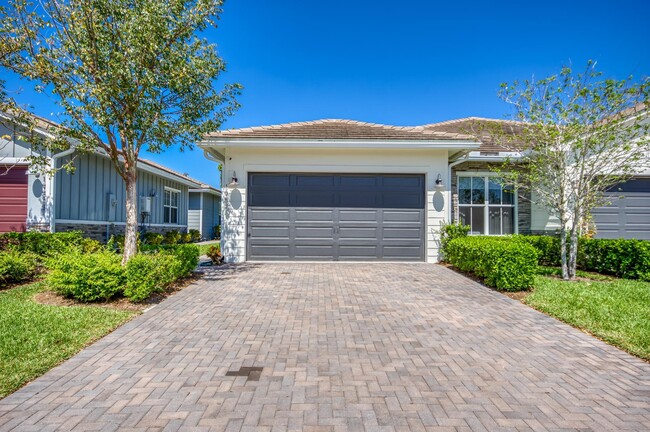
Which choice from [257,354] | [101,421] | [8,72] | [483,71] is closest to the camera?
[101,421]

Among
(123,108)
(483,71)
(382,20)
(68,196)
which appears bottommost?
(68,196)

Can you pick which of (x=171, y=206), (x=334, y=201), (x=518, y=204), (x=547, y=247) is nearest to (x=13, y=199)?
(x=171, y=206)

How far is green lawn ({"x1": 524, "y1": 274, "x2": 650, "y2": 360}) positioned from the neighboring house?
64.6ft

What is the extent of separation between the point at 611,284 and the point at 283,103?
53.7 ft

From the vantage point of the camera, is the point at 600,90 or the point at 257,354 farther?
the point at 600,90

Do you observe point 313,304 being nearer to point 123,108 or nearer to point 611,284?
point 123,108

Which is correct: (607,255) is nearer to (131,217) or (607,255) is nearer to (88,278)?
(131,217)

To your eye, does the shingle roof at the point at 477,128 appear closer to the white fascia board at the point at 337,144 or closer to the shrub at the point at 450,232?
the white fascia board at the point at 337,144

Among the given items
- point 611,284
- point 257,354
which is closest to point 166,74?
point 257,354

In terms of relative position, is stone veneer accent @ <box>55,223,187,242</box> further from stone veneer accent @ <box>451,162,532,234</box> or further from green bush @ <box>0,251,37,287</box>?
stone veneer accent @ <box>451,162,532,234</box>

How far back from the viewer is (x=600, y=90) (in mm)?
7215

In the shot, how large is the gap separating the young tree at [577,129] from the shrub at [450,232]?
229 cm

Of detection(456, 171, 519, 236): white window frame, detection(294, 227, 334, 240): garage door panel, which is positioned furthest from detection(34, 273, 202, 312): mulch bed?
detection(456, 171, 519, 236): white window frame

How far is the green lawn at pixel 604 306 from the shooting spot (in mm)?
4246
